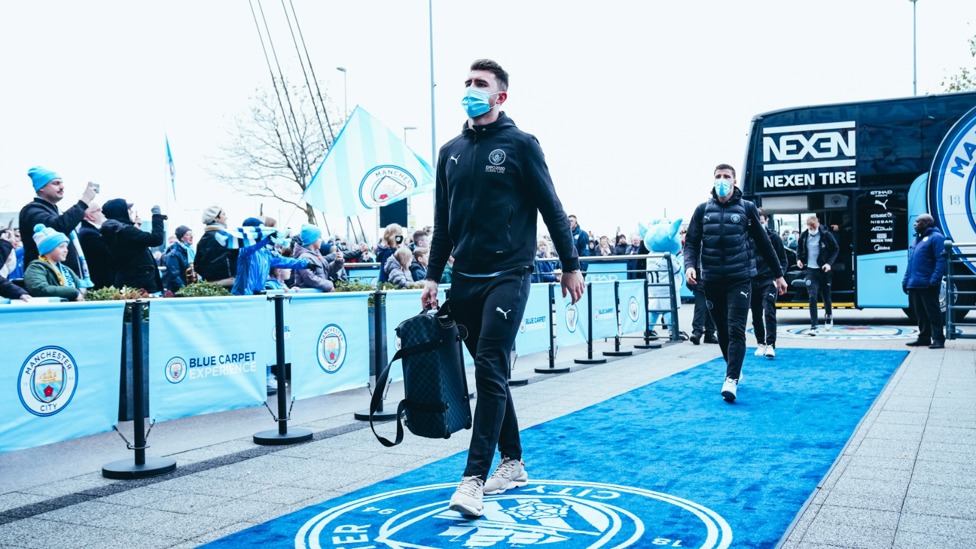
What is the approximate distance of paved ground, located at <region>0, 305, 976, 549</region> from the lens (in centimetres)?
410

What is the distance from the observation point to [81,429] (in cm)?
520

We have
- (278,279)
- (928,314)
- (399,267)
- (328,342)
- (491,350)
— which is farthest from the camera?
(928,314)

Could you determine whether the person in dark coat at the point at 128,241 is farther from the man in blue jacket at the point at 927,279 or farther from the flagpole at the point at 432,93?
the flagpole at the point at 432,93

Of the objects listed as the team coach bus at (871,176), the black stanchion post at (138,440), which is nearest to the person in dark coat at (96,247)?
the black stanchion post at (138,440)

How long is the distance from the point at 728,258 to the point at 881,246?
9511 mm

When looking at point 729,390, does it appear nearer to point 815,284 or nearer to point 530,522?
→ point 530,522

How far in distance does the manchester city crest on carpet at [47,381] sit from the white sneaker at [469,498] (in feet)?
7.88

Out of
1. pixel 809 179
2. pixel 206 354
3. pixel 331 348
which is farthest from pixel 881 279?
pixel 206 354

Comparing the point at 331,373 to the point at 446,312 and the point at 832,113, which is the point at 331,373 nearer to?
the point at 446,312

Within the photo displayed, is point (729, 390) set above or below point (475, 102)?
below

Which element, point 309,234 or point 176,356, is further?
point 309,234

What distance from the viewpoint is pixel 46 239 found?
759cm

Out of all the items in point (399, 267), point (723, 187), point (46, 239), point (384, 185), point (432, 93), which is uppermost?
point (432, 93)

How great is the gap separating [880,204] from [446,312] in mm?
13649
